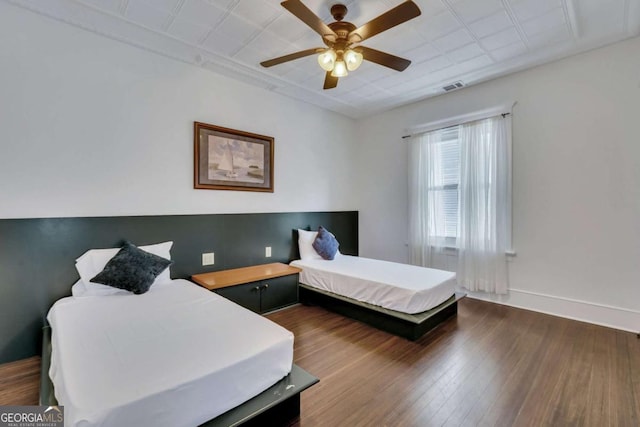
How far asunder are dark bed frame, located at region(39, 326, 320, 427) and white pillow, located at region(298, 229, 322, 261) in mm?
2229

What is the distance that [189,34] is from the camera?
2635mm

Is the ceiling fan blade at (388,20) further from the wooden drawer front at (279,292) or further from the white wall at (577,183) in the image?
the wooden drawer front at (279,292)

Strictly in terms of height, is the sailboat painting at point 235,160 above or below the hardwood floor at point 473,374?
above

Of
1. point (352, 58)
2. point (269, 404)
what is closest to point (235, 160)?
point (352, 58)

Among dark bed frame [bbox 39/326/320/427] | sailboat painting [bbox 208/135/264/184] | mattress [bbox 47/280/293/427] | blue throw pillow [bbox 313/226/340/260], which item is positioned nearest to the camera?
mattress [bbox 47/280/293/427]

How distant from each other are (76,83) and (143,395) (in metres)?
2.68

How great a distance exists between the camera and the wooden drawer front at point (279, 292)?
10.5ft

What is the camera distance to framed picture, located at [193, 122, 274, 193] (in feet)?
10.5

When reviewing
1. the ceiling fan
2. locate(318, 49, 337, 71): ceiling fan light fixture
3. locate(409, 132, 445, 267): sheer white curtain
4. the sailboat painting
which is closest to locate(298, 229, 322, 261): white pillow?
the sailboat painting

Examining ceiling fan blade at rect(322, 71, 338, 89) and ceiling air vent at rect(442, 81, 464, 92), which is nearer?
ceiling fan blade at rect(322, 71, 338, 89)

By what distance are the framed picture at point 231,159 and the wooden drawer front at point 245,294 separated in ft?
3.91

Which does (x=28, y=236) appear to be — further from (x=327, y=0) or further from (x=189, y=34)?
(x=327, y=0)

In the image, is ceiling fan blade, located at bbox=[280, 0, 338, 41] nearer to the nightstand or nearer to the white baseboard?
the nightstand

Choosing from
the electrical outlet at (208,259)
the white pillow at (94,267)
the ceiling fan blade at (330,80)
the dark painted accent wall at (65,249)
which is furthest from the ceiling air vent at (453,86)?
the white pillow at (94,267)
